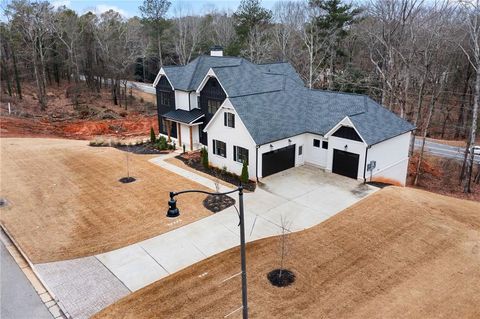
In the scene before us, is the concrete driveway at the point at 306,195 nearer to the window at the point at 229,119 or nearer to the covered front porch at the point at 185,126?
the window at the point at 229,119

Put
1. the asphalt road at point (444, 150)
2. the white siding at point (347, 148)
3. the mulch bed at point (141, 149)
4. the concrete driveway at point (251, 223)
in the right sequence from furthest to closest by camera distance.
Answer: the asphalt road at point (444, 150)
the mulch bed at point (141, 149)
the white siding at point (347, 148)
the concrete driveway at point (251, 223)

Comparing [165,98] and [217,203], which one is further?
[165,98]

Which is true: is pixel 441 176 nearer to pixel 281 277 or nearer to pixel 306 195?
pixel 306 195

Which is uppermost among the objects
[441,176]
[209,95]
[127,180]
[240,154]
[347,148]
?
[209,95]

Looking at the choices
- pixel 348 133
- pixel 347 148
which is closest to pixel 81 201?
pixel 347 148

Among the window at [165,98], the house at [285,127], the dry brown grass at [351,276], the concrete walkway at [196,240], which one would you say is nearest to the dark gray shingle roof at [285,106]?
the house at [285,127]

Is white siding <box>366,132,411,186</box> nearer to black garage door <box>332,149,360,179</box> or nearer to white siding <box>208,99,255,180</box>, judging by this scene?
black garage door <box>332,149,360,179</box>

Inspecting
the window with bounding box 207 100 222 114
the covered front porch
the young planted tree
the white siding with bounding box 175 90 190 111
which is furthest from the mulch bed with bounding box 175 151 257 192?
the young planted tree
